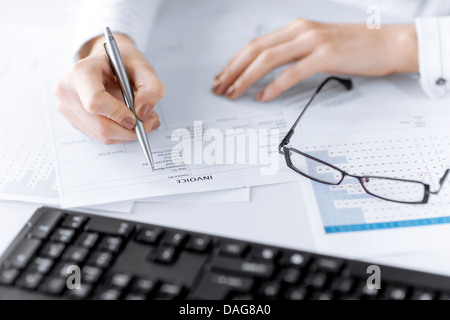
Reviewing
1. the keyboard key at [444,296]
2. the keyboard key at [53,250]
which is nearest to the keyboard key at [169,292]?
the keyboard key at [53,250]

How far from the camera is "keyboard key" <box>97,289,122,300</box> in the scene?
417 mm

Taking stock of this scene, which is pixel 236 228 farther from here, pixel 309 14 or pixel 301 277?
pixel 309 14

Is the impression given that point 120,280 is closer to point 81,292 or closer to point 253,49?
point 81,292

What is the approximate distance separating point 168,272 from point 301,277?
12cm

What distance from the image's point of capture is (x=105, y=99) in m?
0.59

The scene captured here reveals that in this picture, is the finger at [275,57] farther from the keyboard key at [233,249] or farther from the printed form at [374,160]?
the keyboard key at [233,249]

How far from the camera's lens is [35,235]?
0.47 m

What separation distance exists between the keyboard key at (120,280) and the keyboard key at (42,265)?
0.19 ft

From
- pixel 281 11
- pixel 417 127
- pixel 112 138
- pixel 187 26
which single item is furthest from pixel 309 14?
pixel 112 138

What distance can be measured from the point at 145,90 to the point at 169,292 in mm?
281

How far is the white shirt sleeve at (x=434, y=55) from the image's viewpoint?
686 mm

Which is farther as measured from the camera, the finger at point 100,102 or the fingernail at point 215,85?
the fingernail at point 215,85
